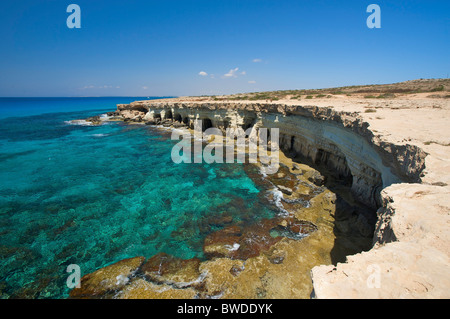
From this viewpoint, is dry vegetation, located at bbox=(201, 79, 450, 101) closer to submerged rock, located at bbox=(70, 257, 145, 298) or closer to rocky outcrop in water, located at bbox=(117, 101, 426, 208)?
rocky outcrop in water, located at bbox=(117, 101, 426, 208)

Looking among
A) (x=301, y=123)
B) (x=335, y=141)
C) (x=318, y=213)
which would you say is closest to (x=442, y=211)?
(x=318, y=213)

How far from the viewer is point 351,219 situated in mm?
9953

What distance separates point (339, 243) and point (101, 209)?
12784mm

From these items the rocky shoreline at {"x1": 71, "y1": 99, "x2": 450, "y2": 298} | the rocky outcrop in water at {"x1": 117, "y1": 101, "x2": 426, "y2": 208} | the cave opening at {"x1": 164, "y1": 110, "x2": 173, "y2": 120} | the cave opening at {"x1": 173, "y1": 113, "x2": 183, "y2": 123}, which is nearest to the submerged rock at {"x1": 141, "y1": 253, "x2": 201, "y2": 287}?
the rocky shoreline at {"x1": 71, "y1": 99, "x2": 450, "y2": 298}

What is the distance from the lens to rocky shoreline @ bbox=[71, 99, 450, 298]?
10.1ft

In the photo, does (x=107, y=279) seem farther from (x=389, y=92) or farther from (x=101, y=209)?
(x=389, y=92)

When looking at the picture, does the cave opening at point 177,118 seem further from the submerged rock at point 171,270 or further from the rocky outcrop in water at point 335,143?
the submerged rock at point 171,270

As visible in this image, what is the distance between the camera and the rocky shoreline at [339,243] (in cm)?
307

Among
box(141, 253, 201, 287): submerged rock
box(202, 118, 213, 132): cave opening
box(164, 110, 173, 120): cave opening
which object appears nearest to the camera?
box(141, 253, 201, 287): submerged rock

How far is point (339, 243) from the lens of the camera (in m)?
8.76

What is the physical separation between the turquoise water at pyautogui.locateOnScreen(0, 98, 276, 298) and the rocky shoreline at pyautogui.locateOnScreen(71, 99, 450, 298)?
1160 millimetres

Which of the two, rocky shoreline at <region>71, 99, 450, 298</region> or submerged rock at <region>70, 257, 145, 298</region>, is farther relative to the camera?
submerged rock at <region>70, 257, 145, 298</region>
